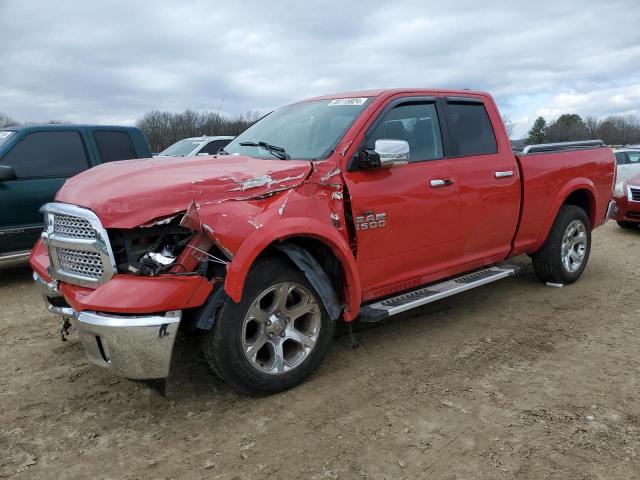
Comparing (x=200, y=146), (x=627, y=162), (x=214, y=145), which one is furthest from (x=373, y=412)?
(x=627, y=162)

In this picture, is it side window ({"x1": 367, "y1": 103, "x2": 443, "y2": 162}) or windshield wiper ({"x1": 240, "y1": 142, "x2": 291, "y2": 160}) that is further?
side window ({"x1": 367, "y1": 103, "x2": 443, "y2": 162})

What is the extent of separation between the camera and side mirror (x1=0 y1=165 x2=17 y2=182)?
6133mm

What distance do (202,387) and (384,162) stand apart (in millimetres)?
2020

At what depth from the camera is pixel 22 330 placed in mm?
4723

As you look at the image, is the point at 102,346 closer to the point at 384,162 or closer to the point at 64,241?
the point at 64,241

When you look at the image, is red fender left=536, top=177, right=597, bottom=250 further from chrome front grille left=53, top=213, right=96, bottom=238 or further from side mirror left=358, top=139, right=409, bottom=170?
chrome front grille left=53, top=213, right=96, bottom=238

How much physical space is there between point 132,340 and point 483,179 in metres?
3.23

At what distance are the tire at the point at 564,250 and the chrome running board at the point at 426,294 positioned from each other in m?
0.80

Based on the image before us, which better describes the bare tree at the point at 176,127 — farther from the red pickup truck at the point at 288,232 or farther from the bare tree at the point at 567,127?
the bare tree at the point at 567,127

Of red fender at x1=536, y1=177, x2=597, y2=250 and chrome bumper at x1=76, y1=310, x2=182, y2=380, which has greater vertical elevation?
red fender at x1=536, y1=177, x2=597, y2=250

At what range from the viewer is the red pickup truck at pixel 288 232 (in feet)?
9.49

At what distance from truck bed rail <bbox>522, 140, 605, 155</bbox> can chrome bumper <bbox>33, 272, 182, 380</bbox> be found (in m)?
4.00

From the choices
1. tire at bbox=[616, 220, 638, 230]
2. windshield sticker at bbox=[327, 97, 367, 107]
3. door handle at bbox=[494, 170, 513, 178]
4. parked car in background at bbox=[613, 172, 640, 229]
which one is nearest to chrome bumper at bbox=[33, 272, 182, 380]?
windshield sticker at bbox=[327, 97, 367, 107]

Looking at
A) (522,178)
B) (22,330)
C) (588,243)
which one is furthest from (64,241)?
(588,243)
